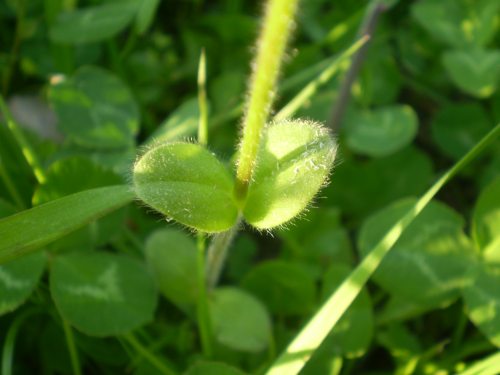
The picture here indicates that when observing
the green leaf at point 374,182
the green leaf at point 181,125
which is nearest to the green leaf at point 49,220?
the green leaf at point 181,125

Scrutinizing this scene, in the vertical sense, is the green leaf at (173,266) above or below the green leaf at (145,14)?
below

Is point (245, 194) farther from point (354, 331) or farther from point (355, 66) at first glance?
point (355, 66)

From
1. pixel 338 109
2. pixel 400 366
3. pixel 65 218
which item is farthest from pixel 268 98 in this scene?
pixel 338 109

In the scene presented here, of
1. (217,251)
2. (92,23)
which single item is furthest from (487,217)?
(92,23)

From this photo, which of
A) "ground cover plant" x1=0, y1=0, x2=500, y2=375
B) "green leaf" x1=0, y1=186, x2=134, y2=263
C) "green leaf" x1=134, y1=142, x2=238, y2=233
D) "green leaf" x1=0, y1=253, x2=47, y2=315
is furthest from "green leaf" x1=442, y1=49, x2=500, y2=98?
"green leaf" x1=0, y1=253, x2=47, y2=315

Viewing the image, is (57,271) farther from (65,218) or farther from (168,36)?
(168,36)

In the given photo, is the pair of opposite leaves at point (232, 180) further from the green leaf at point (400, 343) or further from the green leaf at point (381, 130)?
the green leaf at point (381, 130)

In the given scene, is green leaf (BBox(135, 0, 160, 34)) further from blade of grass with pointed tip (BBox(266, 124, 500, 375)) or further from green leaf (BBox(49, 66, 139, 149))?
blade of grass with pointed tip (BBox(266, 124, 500, 375))
